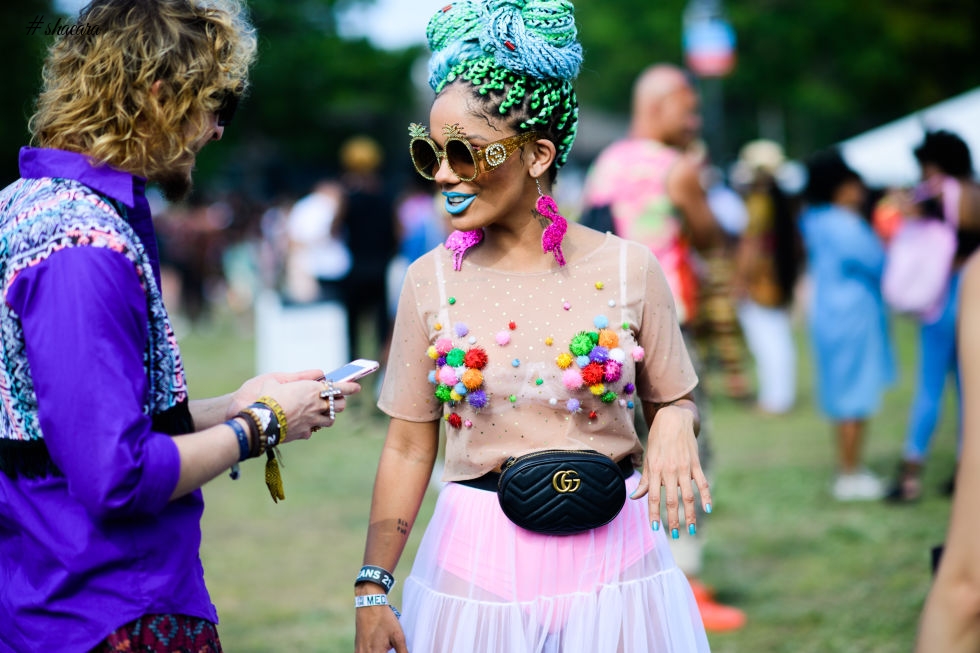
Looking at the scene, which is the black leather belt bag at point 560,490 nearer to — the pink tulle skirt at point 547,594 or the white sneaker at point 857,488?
the pink tulle skirt at point 547,594

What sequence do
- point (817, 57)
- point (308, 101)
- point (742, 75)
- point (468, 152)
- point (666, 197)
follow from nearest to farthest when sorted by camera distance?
point (468, 152) → point (666, 197) → point (308, 101) → point (742, 75) → point (817, 57)

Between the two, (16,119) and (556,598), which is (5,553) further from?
(16,119)

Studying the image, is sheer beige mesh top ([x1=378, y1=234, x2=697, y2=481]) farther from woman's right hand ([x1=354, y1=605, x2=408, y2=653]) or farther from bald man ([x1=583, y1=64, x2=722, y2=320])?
bald man ([x1=583, y1=64, x2=722, y2=320])

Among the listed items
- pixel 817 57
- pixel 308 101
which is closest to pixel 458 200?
pixel 308 101

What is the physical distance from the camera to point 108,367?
1794 mm

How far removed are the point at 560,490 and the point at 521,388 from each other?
0.84ft

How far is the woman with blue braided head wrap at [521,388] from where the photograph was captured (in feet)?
7.88

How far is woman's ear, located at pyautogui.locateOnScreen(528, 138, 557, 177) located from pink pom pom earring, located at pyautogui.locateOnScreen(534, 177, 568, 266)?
74mm

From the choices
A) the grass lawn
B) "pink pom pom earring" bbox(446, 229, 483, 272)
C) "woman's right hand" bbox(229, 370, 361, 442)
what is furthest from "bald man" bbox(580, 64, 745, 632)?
"woman's right hand" bbox(229, 370, 361, 442)

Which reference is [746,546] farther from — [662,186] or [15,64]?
[15,64]

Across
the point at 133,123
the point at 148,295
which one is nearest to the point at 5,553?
the point at 148,295

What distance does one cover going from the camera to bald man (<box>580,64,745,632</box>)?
4762 millimetres

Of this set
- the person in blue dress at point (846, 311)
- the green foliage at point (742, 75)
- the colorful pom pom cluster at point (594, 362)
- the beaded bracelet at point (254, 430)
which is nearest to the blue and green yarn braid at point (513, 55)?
the colorful pom pom cluster at point (594, 362)

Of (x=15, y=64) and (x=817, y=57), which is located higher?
(x=817, y=57)
